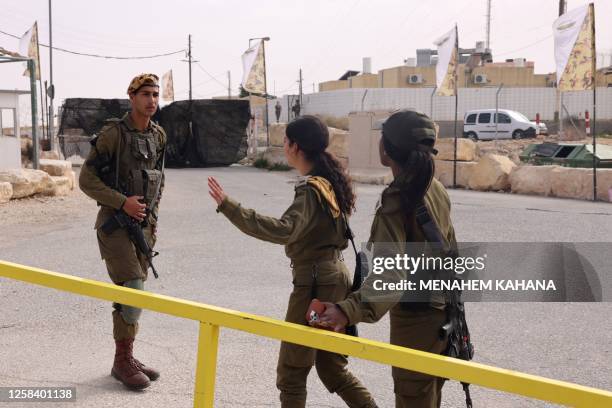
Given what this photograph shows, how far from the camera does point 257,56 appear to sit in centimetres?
2491

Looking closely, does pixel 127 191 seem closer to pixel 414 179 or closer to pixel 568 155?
pixel 414 179

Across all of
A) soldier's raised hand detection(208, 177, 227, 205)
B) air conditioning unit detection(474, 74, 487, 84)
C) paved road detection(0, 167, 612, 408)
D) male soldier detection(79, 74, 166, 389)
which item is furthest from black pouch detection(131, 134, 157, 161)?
air conditioning unit detection(474, 74, 487, 84)

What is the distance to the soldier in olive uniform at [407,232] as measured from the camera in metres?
2.38

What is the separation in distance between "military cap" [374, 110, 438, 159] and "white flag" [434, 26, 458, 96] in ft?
48.1

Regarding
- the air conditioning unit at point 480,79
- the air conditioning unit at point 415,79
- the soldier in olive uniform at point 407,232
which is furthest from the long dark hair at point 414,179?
the air conditioning unit at point 415,79

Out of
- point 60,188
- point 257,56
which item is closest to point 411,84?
point 257,56

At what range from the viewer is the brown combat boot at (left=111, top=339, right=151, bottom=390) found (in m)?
4.03

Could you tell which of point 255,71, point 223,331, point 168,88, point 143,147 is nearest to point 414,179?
point 143,147

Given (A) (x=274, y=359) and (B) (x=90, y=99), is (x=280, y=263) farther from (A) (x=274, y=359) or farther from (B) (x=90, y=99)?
(B) (x=90, y=99)

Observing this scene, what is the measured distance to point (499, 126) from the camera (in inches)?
1153

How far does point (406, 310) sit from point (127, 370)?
2110 mm

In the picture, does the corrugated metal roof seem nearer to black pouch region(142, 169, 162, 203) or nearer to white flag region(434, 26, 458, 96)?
white flag region(434, 26, 458, 96)

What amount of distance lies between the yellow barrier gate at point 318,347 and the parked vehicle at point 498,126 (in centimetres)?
2751

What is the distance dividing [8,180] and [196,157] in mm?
10906
